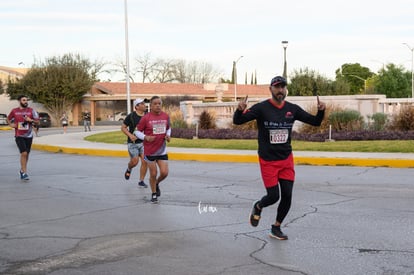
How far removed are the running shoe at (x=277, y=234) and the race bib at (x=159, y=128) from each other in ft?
10.9

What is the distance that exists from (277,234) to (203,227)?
1.13 metres

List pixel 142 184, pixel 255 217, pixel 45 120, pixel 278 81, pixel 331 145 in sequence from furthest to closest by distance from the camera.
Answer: pixel 45 120
pixel 331 145
pixel 142 184
pixel 255 217
pixel 278 81

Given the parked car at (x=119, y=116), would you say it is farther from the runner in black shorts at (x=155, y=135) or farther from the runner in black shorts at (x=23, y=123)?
the runner in black shorts at (x=155, y=135)

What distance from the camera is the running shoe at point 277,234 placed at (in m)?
6.61

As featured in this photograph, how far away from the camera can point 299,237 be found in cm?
671

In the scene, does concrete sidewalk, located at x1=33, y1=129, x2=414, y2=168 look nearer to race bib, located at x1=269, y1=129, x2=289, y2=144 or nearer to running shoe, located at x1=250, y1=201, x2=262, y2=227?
running shoe, located at x1=250, y1=201, x2=262, y2=227

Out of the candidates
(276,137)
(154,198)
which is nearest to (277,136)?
(276,137)

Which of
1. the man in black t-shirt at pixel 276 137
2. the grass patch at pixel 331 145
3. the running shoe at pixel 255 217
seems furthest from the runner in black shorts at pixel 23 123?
the grass patch at pixel 331 145

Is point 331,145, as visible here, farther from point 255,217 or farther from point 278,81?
point 278,81

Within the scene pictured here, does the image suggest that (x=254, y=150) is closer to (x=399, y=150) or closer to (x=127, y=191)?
(x=399, y=150)

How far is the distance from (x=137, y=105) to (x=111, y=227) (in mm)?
4383

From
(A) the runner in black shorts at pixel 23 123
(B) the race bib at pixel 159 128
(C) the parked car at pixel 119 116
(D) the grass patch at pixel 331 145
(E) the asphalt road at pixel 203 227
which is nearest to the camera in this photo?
(E) the asphalt road at pixel 203 227

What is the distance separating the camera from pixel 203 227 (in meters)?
7.39

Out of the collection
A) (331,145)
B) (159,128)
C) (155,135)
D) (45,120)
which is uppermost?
(159,128)
